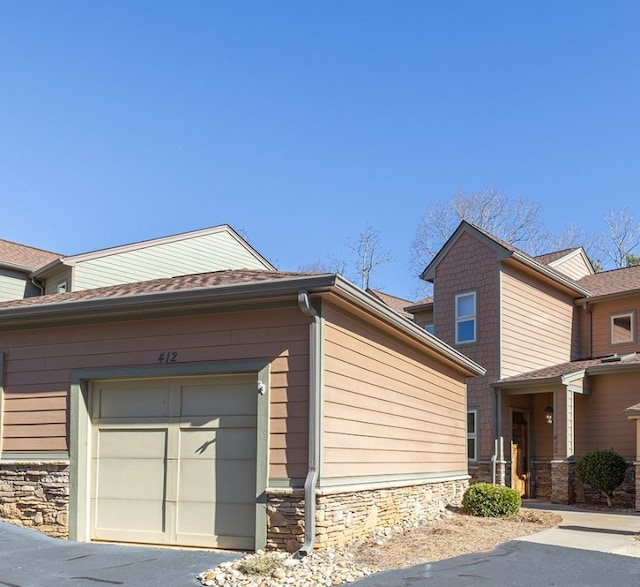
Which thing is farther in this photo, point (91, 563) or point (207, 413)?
point (207, 413)

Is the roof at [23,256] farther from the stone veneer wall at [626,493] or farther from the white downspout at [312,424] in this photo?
the stone veneer wall at [626,493]

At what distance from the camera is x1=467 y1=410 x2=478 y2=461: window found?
1875cm

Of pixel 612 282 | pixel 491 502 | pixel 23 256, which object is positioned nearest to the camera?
pixel 491 502

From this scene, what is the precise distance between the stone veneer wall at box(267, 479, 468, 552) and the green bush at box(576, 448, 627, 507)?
23.3 feet

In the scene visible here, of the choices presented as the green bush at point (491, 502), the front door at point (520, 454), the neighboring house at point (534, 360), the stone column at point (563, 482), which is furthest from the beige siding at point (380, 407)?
the front door at point (520, 454)

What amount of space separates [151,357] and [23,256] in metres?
14.4

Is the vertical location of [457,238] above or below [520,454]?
above

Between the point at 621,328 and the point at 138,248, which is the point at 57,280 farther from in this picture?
the point at 621,328

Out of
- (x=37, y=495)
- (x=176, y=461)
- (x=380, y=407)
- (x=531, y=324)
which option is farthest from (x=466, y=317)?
(x=37, y=495)

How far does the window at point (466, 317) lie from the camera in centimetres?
1920

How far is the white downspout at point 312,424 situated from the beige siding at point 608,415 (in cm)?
1171

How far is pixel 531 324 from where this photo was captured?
64.6ft

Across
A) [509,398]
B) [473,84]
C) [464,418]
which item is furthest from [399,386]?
[473,84]

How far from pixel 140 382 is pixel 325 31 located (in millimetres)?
10957
